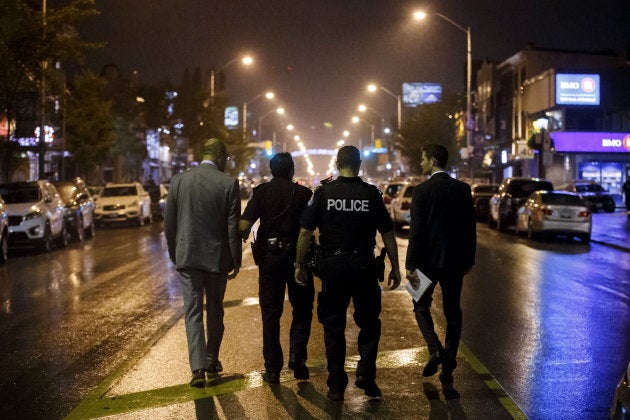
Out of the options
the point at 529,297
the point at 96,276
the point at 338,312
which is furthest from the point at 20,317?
the point at 529,297

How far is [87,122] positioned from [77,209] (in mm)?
18796

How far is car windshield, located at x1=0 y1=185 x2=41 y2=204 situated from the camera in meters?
23.8

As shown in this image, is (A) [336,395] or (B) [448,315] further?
(B) [448,315]

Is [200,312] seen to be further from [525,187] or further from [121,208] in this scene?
[121,208]

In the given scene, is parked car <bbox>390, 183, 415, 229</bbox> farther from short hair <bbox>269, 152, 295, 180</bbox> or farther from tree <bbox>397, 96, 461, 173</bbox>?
tree <bbox>397, 96, 461, 173</bbox>

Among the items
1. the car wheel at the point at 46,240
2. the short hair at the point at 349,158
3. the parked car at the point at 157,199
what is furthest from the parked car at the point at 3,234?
the parked car at the point at 157,199

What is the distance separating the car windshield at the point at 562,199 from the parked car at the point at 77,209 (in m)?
13.5

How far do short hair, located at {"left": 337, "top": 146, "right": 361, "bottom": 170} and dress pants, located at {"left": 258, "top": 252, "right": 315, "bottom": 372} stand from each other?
1004mm

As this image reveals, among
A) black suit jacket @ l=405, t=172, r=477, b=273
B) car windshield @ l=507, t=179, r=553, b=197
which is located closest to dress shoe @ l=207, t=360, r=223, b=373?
black suit jacket @ l=405, t=172, r=477, b=273

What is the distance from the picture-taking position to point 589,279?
53.9 feet

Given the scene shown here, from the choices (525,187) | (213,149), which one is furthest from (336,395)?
(525,187)

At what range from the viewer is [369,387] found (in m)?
7.03

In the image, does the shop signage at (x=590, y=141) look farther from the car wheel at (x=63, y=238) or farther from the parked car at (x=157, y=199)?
the car wheel at (x=63, y=238)

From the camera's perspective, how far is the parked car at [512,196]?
30.7 metres
